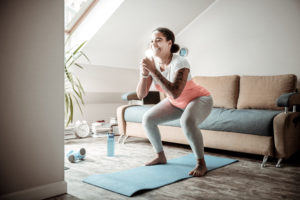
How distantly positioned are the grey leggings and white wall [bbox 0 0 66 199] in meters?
0.79

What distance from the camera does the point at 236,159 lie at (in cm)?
239

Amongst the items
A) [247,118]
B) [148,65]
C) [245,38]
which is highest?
[245,38]

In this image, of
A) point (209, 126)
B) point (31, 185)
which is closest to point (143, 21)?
point (209, 126)

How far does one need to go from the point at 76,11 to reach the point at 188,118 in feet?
8.19

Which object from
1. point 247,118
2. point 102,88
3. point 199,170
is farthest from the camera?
point 102,88

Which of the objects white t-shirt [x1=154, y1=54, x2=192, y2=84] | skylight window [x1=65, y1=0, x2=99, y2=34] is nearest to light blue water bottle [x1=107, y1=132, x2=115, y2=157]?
white t-shirt [x1=154, y1=54, x2=192, y2=84]

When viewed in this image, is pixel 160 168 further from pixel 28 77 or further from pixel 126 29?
pixel 126 29

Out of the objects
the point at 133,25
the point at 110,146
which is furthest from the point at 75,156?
the point at 133,25

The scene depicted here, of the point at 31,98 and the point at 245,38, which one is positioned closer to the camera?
the point at 31,98

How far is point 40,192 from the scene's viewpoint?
140 centimetres

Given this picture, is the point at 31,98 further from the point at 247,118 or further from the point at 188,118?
the point at 247,118

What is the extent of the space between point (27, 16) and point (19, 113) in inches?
19.5

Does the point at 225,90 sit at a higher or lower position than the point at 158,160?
higher

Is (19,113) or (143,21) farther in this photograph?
(143,21)
